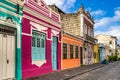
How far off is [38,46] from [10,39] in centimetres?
412

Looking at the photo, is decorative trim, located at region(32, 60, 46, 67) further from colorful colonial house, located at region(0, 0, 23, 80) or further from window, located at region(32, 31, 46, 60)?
colorful colonial house, located at region(0, 0, 23, 80)

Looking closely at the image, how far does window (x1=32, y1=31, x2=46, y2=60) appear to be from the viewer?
53.7ft

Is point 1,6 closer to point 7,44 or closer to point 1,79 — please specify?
point 7,44

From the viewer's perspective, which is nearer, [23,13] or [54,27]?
[23,13]

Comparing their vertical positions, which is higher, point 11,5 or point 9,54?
point 11,5

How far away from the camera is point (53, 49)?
20.3 m

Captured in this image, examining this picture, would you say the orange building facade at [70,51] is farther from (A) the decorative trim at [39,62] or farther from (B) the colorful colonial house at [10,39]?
(B) the colorful colonial house at [10,39]

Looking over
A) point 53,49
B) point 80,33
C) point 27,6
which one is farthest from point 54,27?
point 80,33

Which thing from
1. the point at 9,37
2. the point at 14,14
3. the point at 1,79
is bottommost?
the point at 1,79

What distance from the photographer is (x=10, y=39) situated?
43.1ft

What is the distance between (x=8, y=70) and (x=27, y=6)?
14.4 ft

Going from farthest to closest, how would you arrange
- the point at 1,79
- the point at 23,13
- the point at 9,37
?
the point at 23,13, the point at 9,37, the point at 1,79

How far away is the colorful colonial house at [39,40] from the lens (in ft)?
49.1

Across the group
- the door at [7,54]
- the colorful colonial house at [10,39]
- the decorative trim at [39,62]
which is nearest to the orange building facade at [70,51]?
the decorative trim at [39,62]
